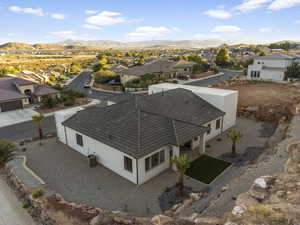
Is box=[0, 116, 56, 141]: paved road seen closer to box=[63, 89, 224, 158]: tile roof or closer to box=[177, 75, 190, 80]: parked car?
box=[63, 89, 224, 158]: tile roof

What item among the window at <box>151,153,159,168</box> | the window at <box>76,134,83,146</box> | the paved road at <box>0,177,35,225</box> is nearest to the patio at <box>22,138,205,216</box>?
the window at <box>151,153,159,168</box>

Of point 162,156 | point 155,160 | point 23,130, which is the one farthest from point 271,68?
point 23,130

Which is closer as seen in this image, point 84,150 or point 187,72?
point 84,150

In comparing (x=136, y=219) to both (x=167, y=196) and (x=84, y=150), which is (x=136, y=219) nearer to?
(x=167, y=196)

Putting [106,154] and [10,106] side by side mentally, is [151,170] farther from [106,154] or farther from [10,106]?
[10,106]

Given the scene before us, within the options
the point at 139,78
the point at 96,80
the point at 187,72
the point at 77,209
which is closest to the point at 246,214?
the point at 77,209

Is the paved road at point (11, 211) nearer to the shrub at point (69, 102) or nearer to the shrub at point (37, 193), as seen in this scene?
the shrub at point (37, 193)

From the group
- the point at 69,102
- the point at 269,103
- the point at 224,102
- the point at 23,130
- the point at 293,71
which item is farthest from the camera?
the point at 293,71
